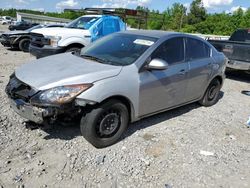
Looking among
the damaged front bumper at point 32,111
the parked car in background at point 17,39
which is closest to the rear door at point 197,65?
the damaged front bumper at point 32,111

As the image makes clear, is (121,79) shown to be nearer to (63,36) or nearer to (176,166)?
(176,166)

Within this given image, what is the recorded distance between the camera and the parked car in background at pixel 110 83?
3420 millimetres

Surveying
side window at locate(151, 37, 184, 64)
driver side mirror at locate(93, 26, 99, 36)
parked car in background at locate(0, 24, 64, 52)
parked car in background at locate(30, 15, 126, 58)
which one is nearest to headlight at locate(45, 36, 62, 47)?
parked car in background at locate(30, 15, 126, 58)

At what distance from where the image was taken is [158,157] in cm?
378

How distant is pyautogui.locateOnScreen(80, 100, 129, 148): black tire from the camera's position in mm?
3613

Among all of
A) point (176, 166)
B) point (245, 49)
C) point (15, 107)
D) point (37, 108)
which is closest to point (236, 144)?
point (176, 166)

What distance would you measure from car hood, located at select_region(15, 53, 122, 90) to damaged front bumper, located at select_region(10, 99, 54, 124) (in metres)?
0.27

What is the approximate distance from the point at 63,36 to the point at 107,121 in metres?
5.04

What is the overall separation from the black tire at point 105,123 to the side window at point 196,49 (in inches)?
73.3

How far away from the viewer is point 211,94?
19.7 feet

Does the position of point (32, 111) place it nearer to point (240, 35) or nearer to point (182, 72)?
point (182, 72)

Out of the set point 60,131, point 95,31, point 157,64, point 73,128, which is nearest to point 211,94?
point 157,64

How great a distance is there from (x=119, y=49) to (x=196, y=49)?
171 cm

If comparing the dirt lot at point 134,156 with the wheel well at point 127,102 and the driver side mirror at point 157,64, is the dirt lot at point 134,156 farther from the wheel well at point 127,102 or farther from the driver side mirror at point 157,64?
the driver side mirror at point 157,64
